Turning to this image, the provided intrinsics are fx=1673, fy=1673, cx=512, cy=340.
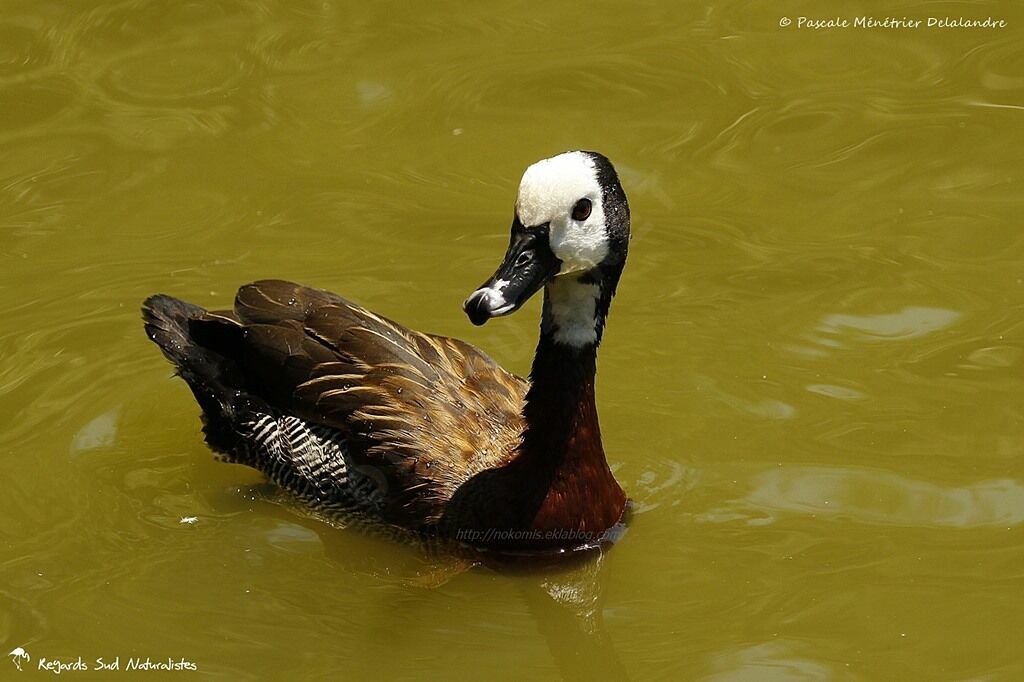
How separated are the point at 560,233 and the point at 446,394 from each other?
131 cm

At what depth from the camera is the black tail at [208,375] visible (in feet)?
28.8

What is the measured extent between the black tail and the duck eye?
7.30 ft

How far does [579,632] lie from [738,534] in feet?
3.34

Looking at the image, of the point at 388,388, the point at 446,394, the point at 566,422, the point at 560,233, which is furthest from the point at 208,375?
the point at 560,233

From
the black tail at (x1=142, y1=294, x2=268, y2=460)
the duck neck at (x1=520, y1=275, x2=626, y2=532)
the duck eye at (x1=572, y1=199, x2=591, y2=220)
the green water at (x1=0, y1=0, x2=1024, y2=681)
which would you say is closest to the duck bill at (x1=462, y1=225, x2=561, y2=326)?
the duck eye at (x1=572, y1=199, x2=591, y2=220)

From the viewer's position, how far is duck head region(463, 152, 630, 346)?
7359mm

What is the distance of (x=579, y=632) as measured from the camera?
759 centimetres

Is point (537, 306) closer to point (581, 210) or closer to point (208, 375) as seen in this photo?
point (208, 375)

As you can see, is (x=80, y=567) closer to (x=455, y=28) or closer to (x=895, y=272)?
(x=895, y=272)

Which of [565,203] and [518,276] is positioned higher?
[565,203]

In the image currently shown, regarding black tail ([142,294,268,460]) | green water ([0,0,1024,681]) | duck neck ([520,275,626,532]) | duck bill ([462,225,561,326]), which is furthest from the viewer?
black tail ([142,294,268,460])

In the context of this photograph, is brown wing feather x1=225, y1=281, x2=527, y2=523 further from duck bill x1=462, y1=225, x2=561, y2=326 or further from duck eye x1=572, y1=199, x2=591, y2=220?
duck eye x1=572, y1=199, x2=591, y2=220

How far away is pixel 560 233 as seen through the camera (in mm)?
7430

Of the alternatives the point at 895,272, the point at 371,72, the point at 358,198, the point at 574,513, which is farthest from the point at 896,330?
the point at 371,72
